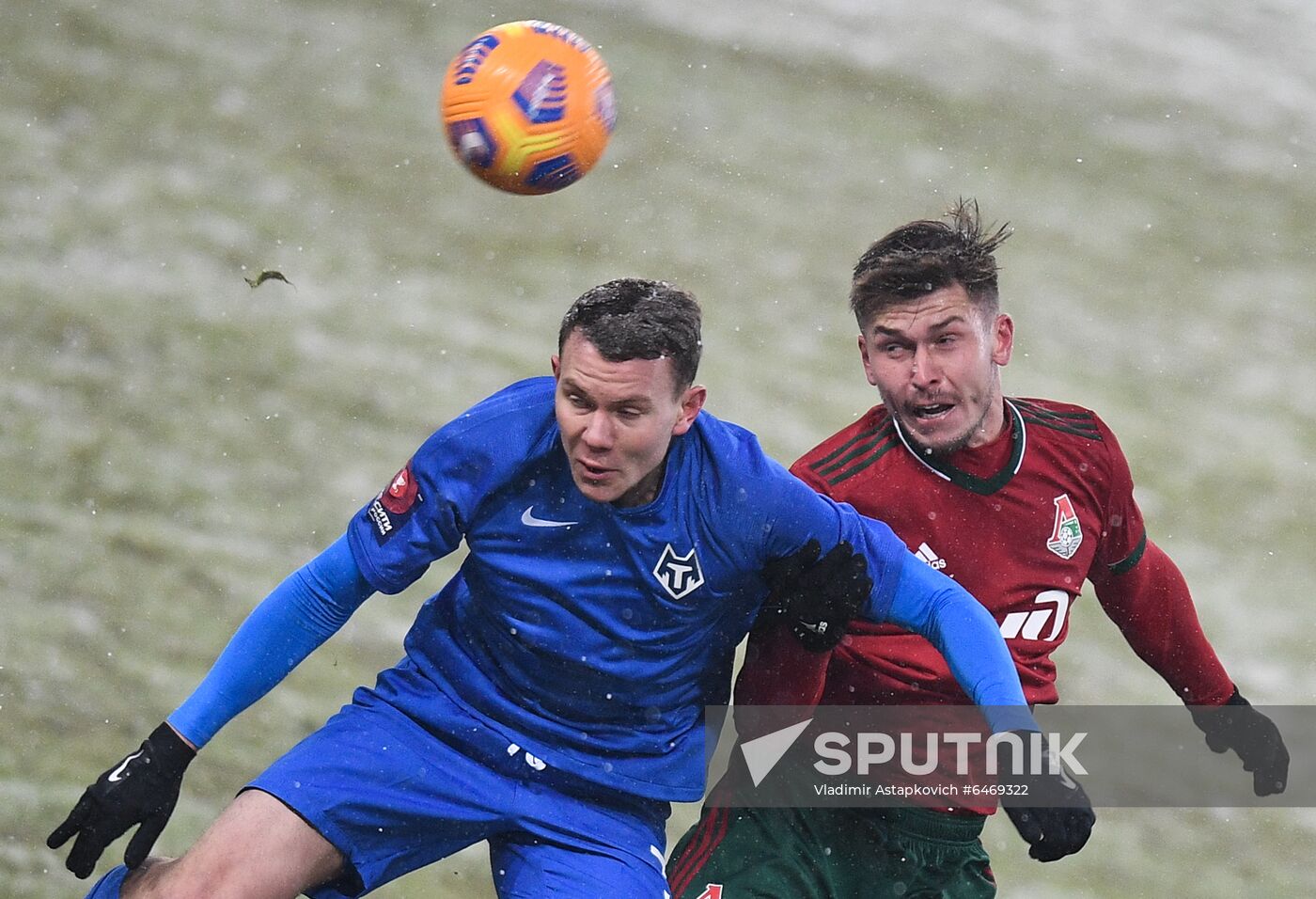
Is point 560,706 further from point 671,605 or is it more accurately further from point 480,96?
point 480,96

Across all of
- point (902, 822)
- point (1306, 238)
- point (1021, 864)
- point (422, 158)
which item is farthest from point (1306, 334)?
point (902, 822)

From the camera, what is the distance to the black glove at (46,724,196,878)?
274cm

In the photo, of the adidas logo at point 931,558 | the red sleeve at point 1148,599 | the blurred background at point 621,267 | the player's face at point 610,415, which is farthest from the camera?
the blurred background at point 621,267

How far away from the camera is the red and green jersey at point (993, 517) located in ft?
10.4

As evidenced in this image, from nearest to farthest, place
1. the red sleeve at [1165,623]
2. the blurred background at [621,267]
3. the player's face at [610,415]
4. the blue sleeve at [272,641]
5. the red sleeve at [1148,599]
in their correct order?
1. the player's face at [610,415]
2. the blue sleeve at [272,641]
3. the red sleeve at [1148,599]
4. the red sleeve at [1165,623]
5. the blurred background at [621,267]

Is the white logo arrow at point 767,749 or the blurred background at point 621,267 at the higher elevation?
the white logo arrow at point 767,749

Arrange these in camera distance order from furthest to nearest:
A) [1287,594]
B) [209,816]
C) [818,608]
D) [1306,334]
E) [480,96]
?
1. [1306,334]
2. [1287,594]
3. [209,816]
4. [480,96]
5. [818,608]

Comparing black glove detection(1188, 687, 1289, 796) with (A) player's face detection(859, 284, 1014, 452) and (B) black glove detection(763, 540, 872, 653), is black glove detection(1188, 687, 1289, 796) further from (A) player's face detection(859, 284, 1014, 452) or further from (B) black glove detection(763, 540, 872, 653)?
(B) black glove detection(763, 540, 872, 653)

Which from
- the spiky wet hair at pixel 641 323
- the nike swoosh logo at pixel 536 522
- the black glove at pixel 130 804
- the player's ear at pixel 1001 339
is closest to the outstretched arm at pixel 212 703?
the black glove at pixel 130 804

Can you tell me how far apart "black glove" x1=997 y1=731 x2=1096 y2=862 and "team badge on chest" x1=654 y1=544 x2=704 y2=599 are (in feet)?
2.01

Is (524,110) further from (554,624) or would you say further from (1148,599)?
(1148,599)

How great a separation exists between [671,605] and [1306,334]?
534cm

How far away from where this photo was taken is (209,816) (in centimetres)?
481

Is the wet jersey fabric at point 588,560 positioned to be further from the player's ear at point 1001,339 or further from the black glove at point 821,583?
the player's ear at point 1001,339
